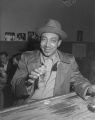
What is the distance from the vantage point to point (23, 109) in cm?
155

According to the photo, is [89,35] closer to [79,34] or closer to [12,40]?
[79,34]

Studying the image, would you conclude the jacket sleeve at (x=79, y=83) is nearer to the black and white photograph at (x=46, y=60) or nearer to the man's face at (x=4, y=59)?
the black and white photograph at (x=46, y=60)

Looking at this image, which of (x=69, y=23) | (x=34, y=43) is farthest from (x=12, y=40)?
(x=69, y=23)

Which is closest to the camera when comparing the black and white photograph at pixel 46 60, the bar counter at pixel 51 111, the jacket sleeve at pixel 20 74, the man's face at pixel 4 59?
the bar counter at pixel 51 111

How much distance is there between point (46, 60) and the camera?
2355 millimetres

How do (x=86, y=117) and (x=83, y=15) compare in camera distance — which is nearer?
(x=86, y=117)

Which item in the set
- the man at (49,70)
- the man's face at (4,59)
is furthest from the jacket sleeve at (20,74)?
the man's face at (4,59)

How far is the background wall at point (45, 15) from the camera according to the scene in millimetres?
4035

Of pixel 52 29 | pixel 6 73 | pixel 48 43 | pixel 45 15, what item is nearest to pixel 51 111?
pixel 48 43

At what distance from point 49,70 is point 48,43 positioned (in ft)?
0.98

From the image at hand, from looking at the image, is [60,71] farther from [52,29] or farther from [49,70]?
[52,29]

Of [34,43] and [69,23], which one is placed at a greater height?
[69,23]

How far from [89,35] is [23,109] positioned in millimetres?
4341

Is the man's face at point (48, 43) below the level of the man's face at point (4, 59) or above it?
above
